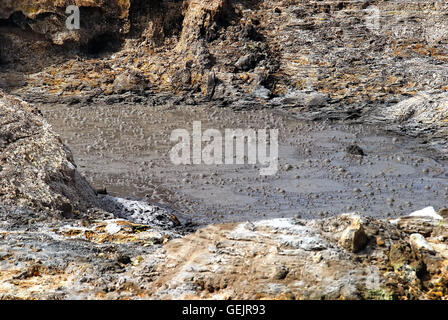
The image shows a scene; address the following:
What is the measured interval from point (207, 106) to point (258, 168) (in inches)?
109

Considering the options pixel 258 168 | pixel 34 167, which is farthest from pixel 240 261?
pixel 258 168

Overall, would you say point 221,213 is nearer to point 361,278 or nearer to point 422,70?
point 361,278

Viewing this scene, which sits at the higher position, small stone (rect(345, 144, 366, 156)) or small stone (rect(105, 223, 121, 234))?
small stone (rect(105, 223, 121, 234))

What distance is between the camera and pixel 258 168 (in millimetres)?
7227

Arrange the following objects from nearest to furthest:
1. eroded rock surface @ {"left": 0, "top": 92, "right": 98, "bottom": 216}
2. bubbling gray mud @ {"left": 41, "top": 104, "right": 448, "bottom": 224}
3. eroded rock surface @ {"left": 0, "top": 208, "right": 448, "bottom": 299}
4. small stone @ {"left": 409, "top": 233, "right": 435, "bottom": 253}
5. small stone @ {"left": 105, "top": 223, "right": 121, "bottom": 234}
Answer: eroded rock surface @ {"left": 0, "top": 208, "right": 448, "bottom": 299}
small stone @ {"left": 409, "top": 233, "right": 435, "bottom": 253}
small stone @ {"left": 105, "top": 223, "right": 121, "bottom": 234}
eroded rock surface @ {"left": 0, "top": 92, "right": 98, "bottom": 216}
bubbling gray mud @ {"left": 41, "top": 104, "right": 448, "bottom": 224}

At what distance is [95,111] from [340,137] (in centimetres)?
415

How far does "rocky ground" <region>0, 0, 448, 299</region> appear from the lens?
2.68m

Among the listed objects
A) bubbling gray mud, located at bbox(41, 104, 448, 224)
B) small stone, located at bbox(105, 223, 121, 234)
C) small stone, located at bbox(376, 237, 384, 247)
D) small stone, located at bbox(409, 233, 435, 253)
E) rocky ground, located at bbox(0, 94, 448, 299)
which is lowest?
bubbling gray mud, located at bbox(41, 104, 448, 224)

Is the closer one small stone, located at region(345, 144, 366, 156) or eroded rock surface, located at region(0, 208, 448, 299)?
eroded rock surface, located at region(0, 208, 448, 299)

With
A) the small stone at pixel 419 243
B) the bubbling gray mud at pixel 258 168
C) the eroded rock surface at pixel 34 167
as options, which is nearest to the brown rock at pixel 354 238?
the small stone at pixel 419 243

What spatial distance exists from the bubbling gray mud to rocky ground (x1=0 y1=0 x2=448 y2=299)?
364 millimetres

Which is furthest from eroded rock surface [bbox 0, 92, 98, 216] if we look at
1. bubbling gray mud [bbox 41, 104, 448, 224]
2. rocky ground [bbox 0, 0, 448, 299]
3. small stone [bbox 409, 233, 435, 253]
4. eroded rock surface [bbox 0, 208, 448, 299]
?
small stone [bbox 409, 233, 435, 253]

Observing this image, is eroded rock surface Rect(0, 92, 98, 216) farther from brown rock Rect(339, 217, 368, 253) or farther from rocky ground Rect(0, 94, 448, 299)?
brown rock Rect(339, 217, 368, 253)

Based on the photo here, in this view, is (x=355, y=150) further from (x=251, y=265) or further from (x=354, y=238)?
(x=251, y=265)
